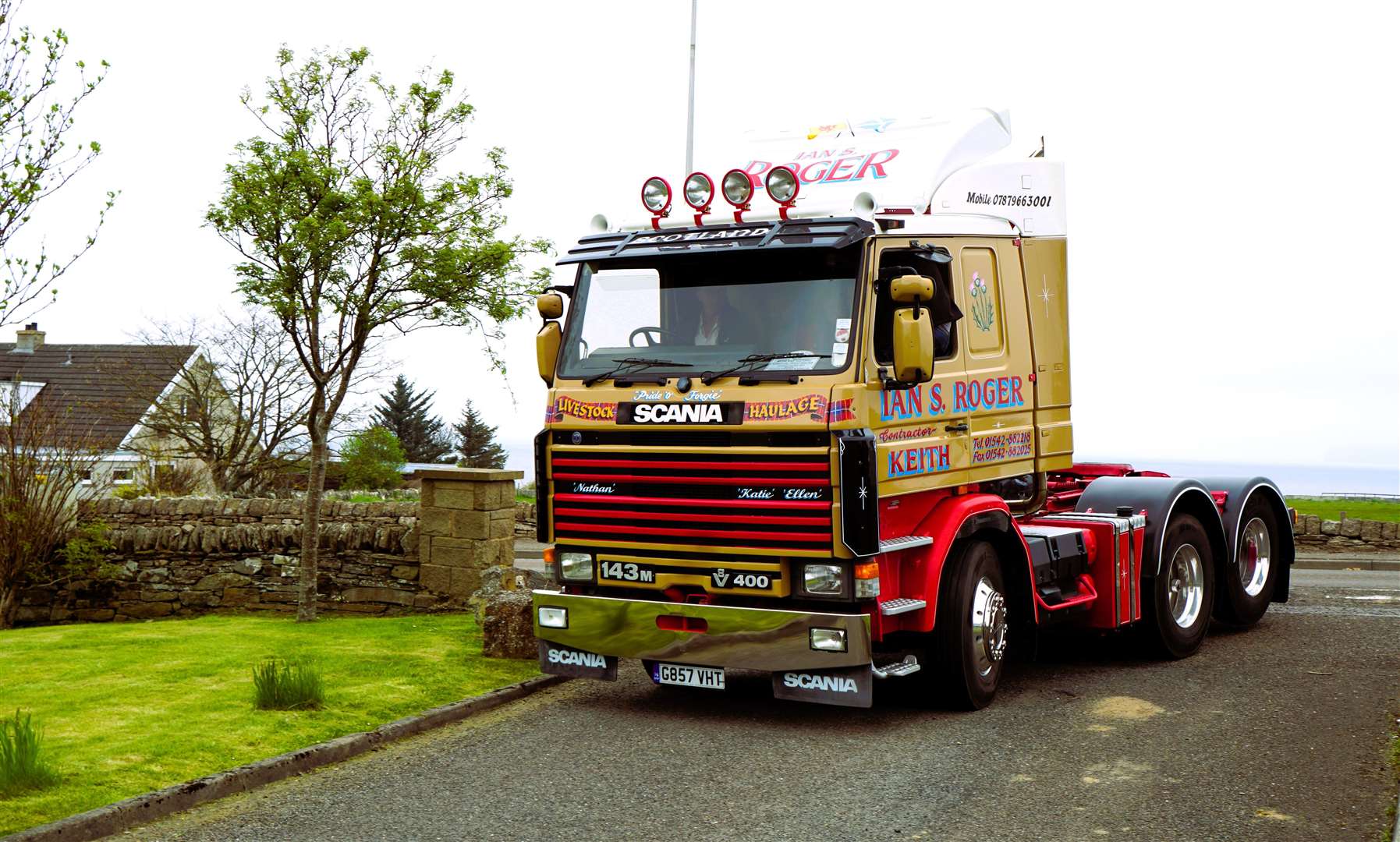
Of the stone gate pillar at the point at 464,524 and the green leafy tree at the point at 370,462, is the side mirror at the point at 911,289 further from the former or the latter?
the green leafy tree at the point at 370,462

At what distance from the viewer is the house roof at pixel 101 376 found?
33.9m

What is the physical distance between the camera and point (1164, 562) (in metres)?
10.0

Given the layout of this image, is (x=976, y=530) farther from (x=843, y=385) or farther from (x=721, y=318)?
(x=721, y=318)

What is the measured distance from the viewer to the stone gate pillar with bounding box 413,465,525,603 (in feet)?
41.9

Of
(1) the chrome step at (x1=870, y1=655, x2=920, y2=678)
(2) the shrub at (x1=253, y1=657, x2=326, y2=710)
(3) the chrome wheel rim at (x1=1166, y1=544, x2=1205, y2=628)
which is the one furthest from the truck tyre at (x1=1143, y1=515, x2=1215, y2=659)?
(2) the shrub at (x1=253, y1=657, x2=326, y2=710)

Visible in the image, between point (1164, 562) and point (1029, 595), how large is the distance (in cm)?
201

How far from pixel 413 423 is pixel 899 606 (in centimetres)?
5579

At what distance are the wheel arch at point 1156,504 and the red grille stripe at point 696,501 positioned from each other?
3.89 meters

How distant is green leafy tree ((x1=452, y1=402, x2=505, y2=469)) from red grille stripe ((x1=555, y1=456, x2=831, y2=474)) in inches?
2070

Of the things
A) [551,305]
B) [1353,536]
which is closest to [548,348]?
[551,305]

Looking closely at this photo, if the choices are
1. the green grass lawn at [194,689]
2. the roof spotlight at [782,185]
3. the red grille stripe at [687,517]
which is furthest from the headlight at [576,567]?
the roof spotlight at [782,185]

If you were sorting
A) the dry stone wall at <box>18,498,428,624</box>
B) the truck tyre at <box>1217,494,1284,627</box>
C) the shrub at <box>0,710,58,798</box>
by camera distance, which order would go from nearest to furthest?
the shrub at <box>0,710,58,798</box> < the truck tyre at <box>1217,494,1284,627</box> < the dry stone wall at <box>18,498,428,624</box>

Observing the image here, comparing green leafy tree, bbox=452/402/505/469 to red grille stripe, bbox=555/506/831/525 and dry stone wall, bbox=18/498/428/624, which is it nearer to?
dry stone wall, bbox=18/498/428/624

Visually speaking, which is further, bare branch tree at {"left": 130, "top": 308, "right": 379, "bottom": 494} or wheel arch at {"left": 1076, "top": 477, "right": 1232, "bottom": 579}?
bare branch tree at {"left": 130, "top": 308, "right": 379, "bottom": 494}
